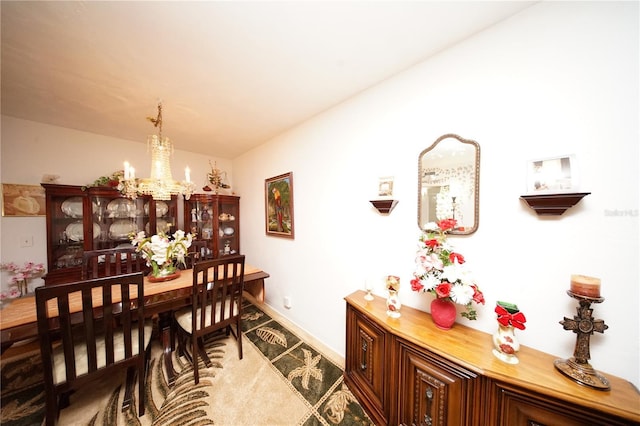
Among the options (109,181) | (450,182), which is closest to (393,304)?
(450,182)

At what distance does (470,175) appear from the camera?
3.93ft

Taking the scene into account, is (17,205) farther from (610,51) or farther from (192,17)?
(610,51)

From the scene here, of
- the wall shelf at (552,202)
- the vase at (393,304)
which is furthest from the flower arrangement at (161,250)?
the wall shelf at (552,202)

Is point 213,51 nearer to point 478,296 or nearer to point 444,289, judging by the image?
point 444,289

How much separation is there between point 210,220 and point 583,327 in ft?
12.9

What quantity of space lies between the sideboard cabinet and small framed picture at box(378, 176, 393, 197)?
2.91 feet

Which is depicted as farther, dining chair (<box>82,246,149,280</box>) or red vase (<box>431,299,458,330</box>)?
dining chair (<box>82,246,149,280</box>)

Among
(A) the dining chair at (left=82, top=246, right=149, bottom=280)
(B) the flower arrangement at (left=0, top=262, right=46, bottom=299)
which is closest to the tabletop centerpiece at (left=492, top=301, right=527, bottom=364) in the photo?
(A) the dining chair at (left=82, top=246, right=149, bottom=280)

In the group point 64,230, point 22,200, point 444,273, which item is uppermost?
point 22,200

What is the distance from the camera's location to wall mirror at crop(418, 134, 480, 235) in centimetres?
119

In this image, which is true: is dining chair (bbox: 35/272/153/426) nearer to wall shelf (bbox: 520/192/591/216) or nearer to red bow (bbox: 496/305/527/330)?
red bow (bbox: 496/305/527/330)

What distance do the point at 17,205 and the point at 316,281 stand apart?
358cm

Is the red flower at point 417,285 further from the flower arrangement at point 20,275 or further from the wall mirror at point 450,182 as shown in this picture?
the flower arrangement at point 20,275

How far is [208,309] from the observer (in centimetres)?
192
